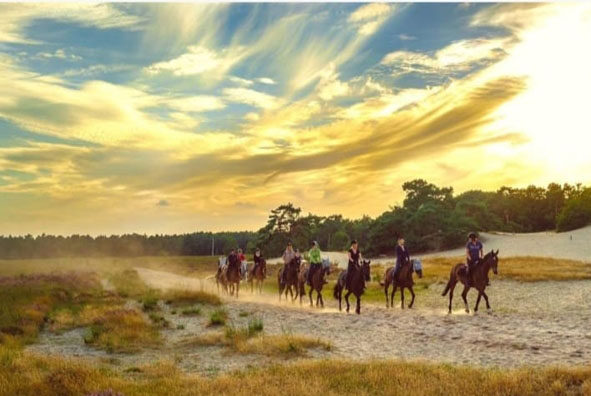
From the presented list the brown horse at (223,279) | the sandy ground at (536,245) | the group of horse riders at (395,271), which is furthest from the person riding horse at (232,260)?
the sandy ground at (536,245)

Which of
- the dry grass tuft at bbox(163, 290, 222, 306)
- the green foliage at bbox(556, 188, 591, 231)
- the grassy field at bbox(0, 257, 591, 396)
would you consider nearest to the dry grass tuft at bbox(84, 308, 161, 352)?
the grassy field at bbox(0, 257, 591, 396)

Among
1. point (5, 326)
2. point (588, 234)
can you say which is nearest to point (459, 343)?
point (5, 326)

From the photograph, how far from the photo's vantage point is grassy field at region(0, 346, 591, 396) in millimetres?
10875

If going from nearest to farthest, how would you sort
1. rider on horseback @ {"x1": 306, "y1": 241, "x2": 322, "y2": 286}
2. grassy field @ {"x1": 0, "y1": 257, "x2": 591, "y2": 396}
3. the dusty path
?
grassy field @ {"x1": 0, "y1": 257, "x2": 591, "y2": 396} < the dusty path < rider on horseback @ {"x1": 306, "y1": 241, "x2": 322, "y2": 286}

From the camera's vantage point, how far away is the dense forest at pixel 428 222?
278ft

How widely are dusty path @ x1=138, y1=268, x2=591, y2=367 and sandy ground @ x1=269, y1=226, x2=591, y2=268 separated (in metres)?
38.4

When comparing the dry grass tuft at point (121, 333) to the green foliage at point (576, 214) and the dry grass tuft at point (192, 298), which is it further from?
the green foliage at point (576, 214)

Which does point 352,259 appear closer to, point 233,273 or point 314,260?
point 314,260

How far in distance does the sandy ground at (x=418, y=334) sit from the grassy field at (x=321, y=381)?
203 cm

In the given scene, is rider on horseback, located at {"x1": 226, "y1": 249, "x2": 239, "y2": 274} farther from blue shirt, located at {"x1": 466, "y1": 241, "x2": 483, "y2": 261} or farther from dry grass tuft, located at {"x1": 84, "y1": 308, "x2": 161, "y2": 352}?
blue shirt, located at {"x1": 466, "y1": 241, "x2": 483, "y2": 261}

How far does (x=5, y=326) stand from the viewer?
23.4 meters

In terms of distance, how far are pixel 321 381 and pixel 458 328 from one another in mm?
10097

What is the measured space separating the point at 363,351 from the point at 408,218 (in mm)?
71384

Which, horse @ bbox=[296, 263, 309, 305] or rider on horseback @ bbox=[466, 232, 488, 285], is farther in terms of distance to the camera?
horse @ bbox=[296, 263, 309, 305]
